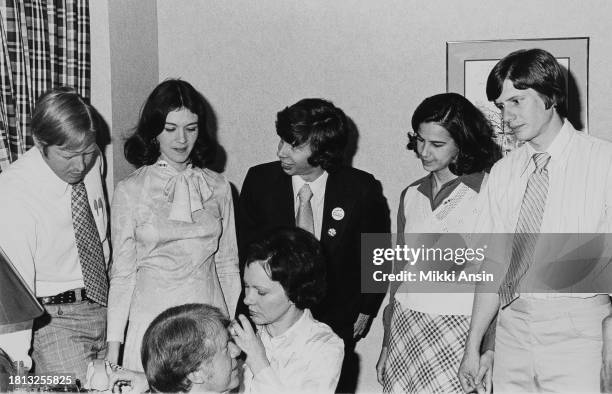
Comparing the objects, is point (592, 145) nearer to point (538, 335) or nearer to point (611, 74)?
point (538, 335)

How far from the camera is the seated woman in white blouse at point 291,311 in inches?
97.7

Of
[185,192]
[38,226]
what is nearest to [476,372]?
[185,192]

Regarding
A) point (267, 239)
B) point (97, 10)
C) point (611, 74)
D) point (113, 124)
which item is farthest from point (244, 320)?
point (611, 74)

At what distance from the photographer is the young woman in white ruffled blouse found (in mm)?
2984

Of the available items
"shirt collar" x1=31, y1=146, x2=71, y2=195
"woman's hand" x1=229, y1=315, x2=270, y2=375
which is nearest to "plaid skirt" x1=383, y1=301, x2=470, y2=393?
"woman's hand" x1=229, y1=315, x2=270, y2=375

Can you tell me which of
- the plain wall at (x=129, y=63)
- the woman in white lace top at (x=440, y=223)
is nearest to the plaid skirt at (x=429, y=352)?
the woman in white lace top at (x=440, y=223)

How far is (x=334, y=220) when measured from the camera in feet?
10.9

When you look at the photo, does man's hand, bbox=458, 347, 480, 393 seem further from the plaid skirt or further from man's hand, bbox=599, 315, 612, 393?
man's hand, bbox=599, 315, 612, 393

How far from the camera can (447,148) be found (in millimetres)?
3096

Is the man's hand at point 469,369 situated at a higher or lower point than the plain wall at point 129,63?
lower

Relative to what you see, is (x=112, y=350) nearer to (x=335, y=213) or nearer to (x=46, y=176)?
(x=46, y=176)

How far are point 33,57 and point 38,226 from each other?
81 centimetres

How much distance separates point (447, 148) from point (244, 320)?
1.18 metres

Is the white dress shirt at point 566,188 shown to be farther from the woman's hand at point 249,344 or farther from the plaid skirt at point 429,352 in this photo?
the woman's hand at point 249,344
